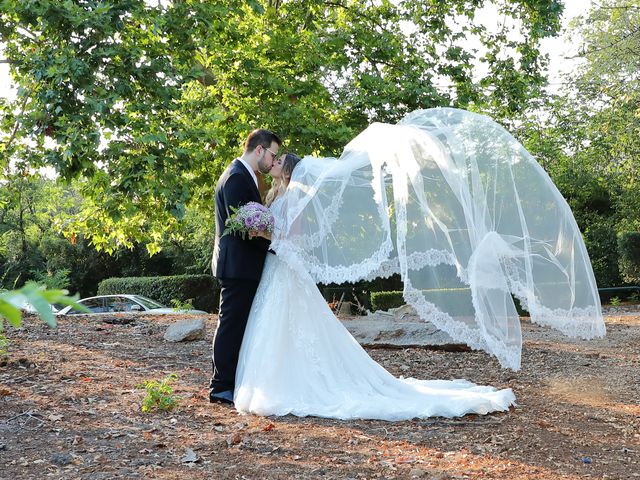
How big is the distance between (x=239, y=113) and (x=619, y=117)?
12.1m

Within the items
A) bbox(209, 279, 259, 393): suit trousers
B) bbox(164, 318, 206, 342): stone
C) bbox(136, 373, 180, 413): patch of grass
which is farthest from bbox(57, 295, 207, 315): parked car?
bbox(136, 373, 180, 413): patch of grass

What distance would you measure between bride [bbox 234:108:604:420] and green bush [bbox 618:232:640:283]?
1801 centimetres

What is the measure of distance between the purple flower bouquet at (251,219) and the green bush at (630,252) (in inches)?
752

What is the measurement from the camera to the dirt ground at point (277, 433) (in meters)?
4.28

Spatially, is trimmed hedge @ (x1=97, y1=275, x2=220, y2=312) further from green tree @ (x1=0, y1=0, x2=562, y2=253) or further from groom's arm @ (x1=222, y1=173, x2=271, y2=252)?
groom's arm @ (x1=222, y1=173, x2=271, y2=252)

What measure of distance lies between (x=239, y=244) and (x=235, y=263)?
0.53 ft

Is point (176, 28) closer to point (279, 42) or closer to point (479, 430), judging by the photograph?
point (279, 42)

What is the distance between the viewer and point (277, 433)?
199 inches

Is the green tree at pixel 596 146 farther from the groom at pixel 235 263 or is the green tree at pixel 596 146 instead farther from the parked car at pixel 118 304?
the groom at pixel 235 263

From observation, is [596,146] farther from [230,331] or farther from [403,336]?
[230,331]

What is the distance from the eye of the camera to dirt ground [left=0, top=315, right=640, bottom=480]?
428 centimetres

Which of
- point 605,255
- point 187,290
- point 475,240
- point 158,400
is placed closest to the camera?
point 475,240

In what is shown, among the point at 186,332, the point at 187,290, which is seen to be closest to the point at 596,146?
the point at 187,290

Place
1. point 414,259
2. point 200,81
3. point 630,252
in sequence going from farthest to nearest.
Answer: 1. point 630,252
2. point 200,81
3. point 414,259
